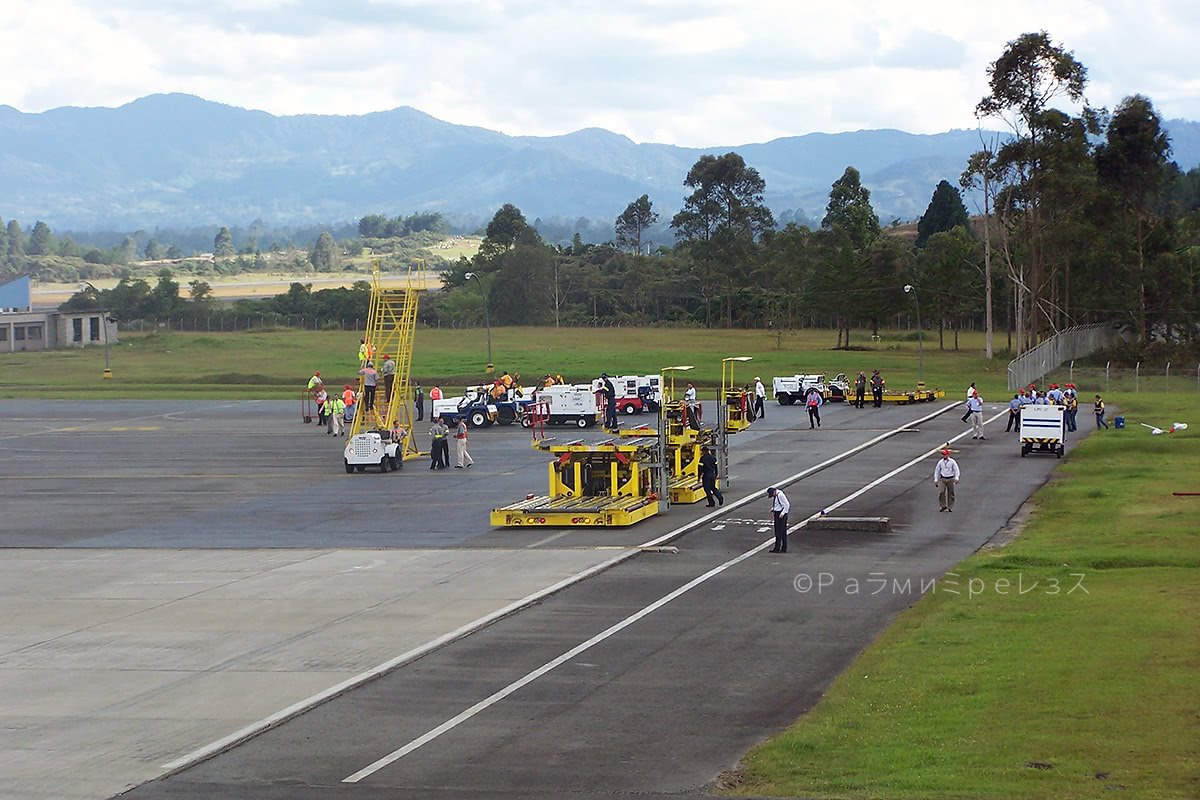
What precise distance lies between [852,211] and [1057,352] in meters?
63.5

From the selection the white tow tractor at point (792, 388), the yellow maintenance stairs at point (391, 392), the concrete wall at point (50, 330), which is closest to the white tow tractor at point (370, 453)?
the yellow maintenance stairs at point (391, 392)

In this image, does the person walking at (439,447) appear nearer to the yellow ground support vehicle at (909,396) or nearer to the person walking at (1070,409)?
the person walking at (1070,409)

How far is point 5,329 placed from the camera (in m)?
130

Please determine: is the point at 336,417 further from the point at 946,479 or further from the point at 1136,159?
the point at 1136,159

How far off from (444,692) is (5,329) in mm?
121802

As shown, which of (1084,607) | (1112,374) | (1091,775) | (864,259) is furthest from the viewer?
(864,259)

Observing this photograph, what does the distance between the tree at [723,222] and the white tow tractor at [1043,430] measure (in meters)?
105

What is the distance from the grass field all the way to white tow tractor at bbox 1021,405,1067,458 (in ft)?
86.6

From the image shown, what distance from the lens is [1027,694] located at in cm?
1734

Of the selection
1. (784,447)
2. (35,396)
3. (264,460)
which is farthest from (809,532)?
(35,396)

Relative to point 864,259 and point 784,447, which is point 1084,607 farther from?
point 864,259

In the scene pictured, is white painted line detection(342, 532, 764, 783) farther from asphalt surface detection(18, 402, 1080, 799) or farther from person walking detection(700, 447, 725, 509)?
person walking detection(700, 447, 725, 509)

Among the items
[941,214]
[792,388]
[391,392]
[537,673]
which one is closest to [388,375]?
[391,392]

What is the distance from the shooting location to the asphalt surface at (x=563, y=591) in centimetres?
1602
